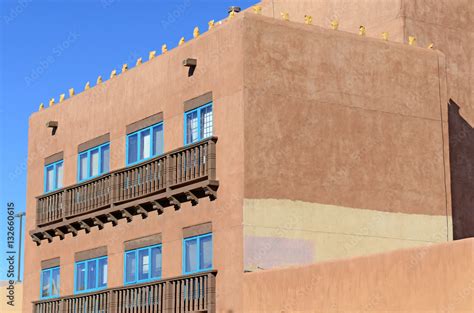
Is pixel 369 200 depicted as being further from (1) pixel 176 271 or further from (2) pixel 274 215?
(1) pixel 176 271

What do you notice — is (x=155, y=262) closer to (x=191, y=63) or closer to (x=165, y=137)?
(x=165, y=137)

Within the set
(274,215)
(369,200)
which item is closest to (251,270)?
(274,215)

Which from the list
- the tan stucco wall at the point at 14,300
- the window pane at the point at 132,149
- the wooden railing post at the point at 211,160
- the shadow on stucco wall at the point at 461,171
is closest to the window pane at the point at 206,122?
the wooden railing post at the point at 211,160

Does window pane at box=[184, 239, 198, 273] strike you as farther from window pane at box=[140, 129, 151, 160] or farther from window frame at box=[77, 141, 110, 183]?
window frame at box=[77, 141, 110, 183]

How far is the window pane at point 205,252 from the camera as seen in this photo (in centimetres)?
3306

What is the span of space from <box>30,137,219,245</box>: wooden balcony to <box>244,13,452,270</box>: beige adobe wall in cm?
192

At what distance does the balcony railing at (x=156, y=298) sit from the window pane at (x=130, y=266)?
0.60m

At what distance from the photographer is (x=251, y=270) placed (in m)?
31.4

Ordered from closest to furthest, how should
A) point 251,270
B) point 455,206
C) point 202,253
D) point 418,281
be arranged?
point 418,281
point 251,270
point 202,253
point 455,206

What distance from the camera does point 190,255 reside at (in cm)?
3409

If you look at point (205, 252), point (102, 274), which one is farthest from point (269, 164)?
point (102, 274)

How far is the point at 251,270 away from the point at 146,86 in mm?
8721

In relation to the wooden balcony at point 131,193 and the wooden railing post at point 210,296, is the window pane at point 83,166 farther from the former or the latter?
the wooden railing post at point 210,296

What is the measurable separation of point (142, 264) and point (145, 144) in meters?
3.96
